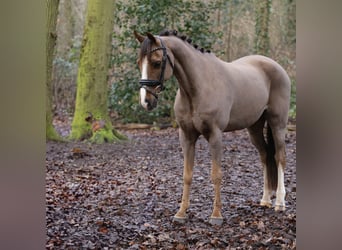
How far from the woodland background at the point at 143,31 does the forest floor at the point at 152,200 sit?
334 millimetres

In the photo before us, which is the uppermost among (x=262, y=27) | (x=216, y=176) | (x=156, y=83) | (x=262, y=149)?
(x=262, y=27)

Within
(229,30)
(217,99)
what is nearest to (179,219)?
(217,99)

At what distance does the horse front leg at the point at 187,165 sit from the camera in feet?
7.88

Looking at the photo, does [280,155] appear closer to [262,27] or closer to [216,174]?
[216,174]

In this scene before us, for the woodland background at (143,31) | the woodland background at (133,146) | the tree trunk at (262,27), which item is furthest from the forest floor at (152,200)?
the tree trunk at (262,27)

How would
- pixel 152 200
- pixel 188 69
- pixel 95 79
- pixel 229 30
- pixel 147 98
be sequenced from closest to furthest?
pixel 147 98 → pixel 188 69 → pixel 152 200 → pixel 95 79 → pixel 229 30

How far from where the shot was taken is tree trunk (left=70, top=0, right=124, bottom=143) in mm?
2893

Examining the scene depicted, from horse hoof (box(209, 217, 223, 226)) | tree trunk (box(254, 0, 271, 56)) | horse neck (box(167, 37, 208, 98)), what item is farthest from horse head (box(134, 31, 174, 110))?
tree trunk (box(254, 0, 271, 56))

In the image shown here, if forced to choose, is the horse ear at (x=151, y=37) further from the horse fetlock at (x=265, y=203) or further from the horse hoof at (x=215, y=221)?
the horse fetlock at (x=265, y=203)

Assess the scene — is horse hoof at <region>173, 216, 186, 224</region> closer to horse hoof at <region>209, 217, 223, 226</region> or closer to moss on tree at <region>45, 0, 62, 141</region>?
horse hoof at <region>209, 217, 223, 226</region>

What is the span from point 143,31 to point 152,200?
3.42 ft

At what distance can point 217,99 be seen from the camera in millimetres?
2410
